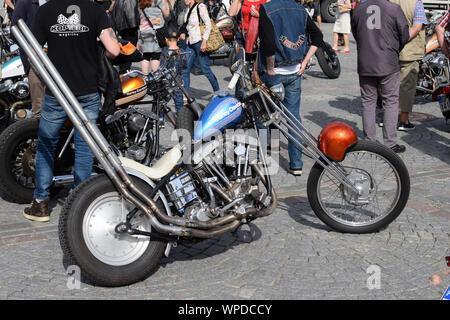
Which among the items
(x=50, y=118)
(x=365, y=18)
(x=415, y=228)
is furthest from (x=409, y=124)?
(x=50, y=118)

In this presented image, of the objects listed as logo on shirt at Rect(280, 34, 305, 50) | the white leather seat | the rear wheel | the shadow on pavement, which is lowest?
the rear wheel

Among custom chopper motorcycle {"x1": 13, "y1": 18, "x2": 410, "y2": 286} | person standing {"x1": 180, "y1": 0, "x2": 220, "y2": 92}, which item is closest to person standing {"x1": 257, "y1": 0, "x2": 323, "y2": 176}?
custom chopper motorcycle {"x1": 13, "y1": 18, "x2": 410, "y2": 286}

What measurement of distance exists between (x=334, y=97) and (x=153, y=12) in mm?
3517

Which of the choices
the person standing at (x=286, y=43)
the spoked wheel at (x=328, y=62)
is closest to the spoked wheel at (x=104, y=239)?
the person standing at (x=286, y=43)

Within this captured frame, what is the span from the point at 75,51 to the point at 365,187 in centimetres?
262

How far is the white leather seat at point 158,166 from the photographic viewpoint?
4.46 meters

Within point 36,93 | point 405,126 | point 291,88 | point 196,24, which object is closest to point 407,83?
point 405,126

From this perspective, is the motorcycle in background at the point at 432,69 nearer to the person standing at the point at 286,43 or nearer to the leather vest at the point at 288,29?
the person standing at the point at 286,43

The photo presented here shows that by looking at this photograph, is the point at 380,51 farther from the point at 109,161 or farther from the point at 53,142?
the point at 109,161

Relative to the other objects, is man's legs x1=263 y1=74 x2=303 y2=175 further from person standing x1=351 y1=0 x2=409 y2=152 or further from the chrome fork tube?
the chrome fork tube

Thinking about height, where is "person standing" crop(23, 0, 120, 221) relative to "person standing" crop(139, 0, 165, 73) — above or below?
above

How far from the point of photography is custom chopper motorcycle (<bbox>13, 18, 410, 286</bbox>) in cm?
419

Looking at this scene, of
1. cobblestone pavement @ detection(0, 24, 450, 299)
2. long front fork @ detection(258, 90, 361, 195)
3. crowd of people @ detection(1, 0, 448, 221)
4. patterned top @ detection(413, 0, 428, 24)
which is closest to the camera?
cobblestone pavement @ detection(0, 24, 450, 299)

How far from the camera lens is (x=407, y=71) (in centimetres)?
905
